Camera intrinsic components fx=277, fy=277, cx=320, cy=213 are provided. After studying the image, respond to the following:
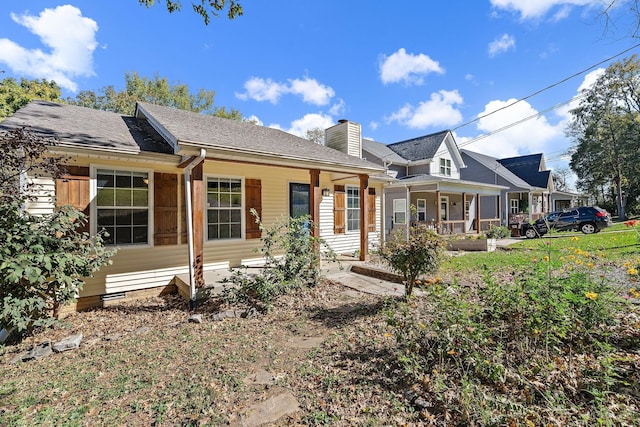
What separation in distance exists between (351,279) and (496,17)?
383 inches

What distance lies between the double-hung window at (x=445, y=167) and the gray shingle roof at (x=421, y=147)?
119cm

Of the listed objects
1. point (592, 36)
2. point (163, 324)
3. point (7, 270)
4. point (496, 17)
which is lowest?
point (163, 324)

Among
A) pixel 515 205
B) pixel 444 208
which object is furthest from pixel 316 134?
pixel 515 205

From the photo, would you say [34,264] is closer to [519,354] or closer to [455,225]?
[519,354]

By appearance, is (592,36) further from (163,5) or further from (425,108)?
(425,108)

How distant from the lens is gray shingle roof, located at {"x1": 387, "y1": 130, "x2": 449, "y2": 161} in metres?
18.2

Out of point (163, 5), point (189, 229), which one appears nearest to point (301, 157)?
point (189, 229)

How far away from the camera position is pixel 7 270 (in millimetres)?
3582

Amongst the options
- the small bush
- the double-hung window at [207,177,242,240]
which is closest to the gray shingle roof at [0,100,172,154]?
the double-hung window at [207,177,242,240]

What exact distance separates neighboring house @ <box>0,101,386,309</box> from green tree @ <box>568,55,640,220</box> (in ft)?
98.5

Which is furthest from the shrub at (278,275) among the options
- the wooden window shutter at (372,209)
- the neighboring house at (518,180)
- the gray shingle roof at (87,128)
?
the neighboring house at (518,180)

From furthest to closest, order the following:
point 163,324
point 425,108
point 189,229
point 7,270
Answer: point 425,108 → point 189,229 → point 163,324 → point 7,270

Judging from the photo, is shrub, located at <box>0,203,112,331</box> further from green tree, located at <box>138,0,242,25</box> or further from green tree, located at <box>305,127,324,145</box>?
green tree, located at <box>305,127,324,145</box>

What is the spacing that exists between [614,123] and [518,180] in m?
9.56
